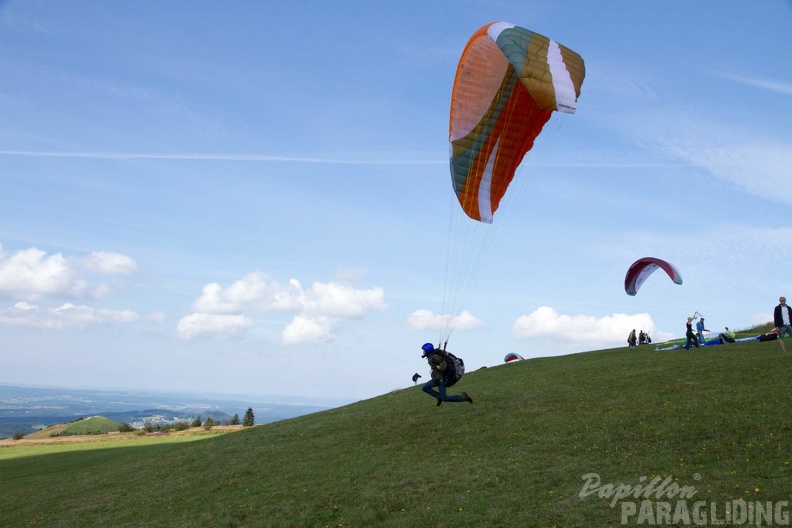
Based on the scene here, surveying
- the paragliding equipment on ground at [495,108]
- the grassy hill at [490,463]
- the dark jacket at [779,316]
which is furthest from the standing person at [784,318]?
the paragliding equipment on ground at [495,108]

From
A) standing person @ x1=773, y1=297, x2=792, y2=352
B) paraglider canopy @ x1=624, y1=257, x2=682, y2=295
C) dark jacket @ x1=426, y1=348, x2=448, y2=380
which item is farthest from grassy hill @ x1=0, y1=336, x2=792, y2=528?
paraglider canopy @ x1=624, y1=257, x2=682, y2=295

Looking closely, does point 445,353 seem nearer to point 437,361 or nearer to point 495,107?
point 437,361

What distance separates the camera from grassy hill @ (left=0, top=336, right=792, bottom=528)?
1105 cm

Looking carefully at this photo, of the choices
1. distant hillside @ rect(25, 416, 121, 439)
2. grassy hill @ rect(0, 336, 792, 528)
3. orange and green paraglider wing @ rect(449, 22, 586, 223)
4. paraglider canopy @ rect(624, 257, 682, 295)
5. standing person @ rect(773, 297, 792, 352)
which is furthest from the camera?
distant hillside @ rect(25, 416, 121, 439)

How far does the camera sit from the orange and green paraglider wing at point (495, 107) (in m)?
16.1

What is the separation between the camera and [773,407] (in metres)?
14.7

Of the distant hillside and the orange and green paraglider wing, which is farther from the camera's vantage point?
the distant hillside

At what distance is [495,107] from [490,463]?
35.1 ft

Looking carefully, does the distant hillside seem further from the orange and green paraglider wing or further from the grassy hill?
the orange and green paraglider wing

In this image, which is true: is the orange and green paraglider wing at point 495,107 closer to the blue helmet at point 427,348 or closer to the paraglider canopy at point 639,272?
the blue helmet at point 427,348

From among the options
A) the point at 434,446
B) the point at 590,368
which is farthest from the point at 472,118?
the point at 590,368

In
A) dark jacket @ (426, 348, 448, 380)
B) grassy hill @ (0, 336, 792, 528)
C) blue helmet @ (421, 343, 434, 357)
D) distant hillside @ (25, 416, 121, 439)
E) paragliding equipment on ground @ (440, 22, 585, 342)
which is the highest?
paragliding equipment on ground @ (440, 22, 585, 342)

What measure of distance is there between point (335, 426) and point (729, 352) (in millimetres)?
17435

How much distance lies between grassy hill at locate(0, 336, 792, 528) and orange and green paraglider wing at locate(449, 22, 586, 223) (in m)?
7.20
